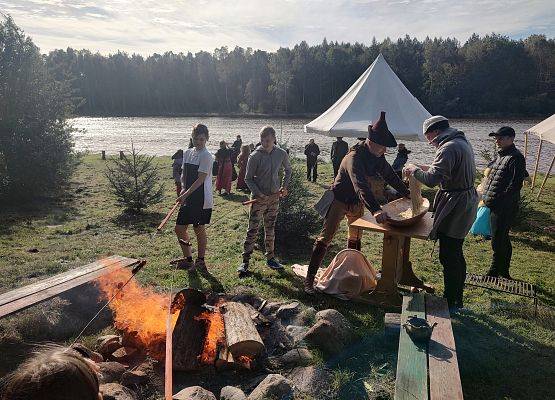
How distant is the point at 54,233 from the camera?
838 cm

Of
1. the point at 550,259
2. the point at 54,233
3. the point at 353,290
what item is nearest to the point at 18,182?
the point at 54,233

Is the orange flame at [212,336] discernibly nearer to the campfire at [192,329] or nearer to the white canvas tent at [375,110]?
the campfire at [192,329]

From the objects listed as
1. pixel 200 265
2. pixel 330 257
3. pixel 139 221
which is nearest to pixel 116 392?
pixel 200 265

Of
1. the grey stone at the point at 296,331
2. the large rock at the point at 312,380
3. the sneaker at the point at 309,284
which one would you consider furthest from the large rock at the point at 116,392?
the sneaker at the point at 309,284

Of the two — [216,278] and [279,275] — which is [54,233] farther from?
[279,275]

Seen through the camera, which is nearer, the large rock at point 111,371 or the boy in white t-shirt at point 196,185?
the large rock at point 111,371

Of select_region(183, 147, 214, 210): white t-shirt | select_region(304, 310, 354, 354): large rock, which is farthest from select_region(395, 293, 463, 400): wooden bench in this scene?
select_region(183, 147, 214, 210): white t-shirt

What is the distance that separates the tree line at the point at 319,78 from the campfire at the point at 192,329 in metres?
56.4

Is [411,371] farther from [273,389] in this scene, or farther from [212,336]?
[212,336]

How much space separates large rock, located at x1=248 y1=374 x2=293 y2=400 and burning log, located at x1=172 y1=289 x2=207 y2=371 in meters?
0.68

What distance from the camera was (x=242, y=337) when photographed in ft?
11.5

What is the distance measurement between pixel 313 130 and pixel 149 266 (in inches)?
229

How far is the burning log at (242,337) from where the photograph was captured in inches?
137

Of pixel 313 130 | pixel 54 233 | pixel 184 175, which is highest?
pixel 313 130
